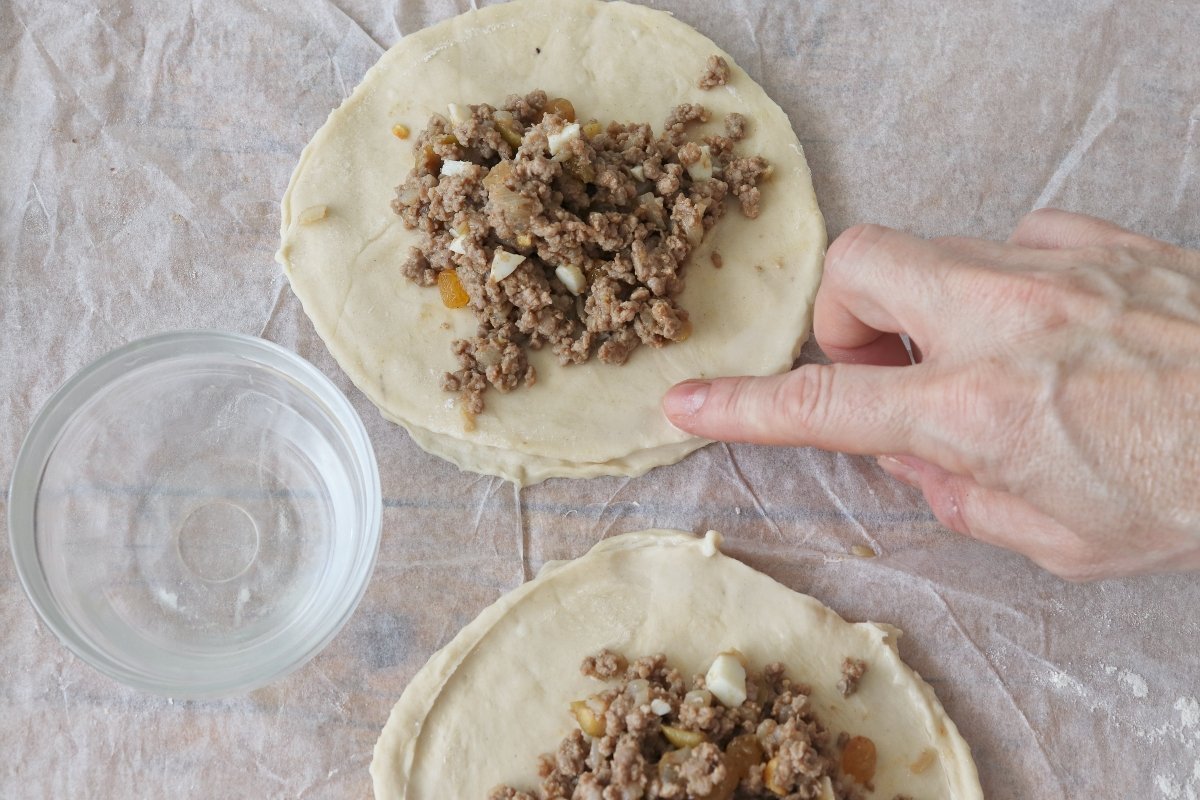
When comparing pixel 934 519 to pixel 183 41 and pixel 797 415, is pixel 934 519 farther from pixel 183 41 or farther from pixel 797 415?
pixel 183 41

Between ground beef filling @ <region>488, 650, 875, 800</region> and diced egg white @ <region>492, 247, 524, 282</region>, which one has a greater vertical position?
diced egg white @ <region>492, 247, 524, 282</region>

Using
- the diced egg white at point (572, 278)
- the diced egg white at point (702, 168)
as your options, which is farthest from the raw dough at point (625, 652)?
the diced egg white at point (702, 168)

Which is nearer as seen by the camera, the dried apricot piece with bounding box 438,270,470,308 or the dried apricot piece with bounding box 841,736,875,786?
the dried apricot piece with bounding box 841,736,875,786

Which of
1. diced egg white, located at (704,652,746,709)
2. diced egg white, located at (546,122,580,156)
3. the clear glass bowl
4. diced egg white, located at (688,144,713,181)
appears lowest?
the clear glass bowl

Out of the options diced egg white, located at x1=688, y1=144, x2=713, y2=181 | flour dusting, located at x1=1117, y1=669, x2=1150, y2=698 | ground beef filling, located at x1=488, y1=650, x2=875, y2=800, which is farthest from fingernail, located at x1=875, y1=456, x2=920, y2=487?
diced egg white, located at x1=688, y1=144, x2=713, y2=181

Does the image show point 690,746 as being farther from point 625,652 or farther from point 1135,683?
point 1135,683

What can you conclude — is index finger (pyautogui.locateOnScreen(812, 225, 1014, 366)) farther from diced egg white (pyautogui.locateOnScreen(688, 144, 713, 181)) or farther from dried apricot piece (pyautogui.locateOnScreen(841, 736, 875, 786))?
dried apricot piece (pyautogui.locateOnScreen(841, 736, 875, 786))

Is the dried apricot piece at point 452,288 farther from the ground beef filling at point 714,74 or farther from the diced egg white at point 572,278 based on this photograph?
the ground beef filling at point 714,74

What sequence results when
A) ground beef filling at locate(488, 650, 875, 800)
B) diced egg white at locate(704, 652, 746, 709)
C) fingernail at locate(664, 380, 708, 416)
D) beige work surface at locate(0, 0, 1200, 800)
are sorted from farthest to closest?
beige work surface at locate(0, 0, 1200, 800) → fingernail at locate(664, 380, 708, 416) → diced egg white at locate(704, 652, 746, 709) → ground beef filling at locate(488, 650, 875, 800)
